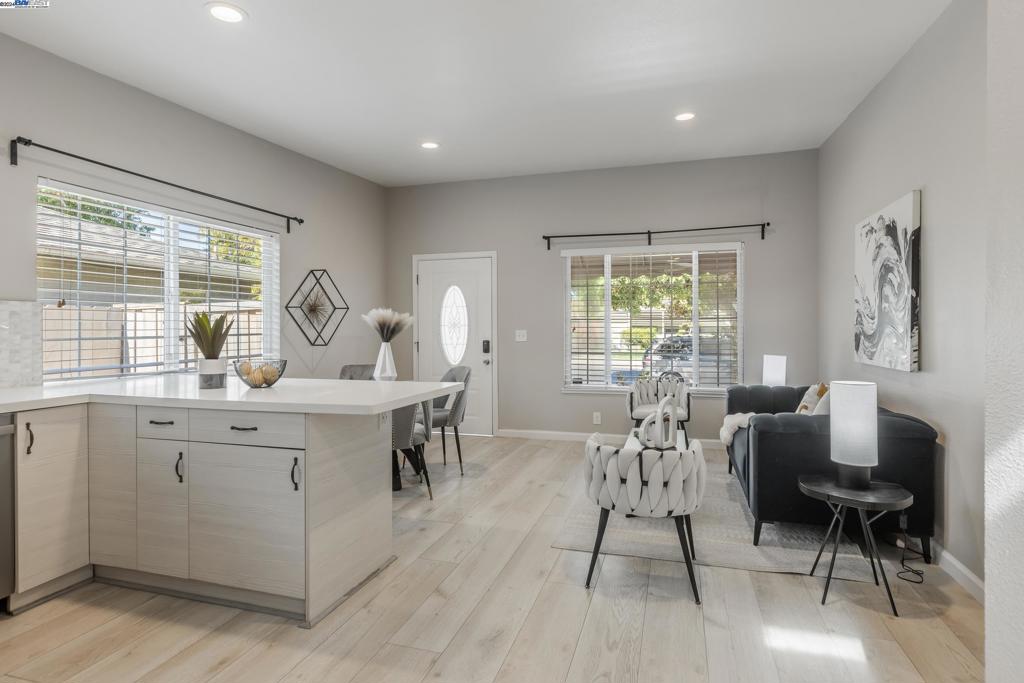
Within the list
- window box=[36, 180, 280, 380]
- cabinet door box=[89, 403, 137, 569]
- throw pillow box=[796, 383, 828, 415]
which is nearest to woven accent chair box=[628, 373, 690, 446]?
throw pillow box=[796, 383, 828, 415]

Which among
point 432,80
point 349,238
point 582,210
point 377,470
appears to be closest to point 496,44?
point 432,80

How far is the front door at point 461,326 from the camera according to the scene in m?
6.16

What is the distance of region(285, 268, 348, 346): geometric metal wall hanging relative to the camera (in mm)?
5098

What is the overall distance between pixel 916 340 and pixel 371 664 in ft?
10.2

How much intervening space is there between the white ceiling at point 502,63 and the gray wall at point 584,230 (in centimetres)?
59

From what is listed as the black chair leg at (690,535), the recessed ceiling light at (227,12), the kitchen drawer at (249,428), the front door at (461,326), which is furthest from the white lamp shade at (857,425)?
the front door at (461,326)

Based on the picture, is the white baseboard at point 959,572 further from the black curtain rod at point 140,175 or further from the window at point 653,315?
the black curtain rod at point 140,175

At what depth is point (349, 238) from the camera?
582 centimetres

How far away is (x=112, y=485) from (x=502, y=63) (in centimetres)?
303

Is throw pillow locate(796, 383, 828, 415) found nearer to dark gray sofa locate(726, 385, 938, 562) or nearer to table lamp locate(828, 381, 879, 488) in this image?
dark gray sofa locate(726, 385, 938, 562)

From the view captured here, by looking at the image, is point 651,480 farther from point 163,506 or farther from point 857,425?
point 163,506

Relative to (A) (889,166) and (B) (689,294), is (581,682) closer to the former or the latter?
(A) (889,166)

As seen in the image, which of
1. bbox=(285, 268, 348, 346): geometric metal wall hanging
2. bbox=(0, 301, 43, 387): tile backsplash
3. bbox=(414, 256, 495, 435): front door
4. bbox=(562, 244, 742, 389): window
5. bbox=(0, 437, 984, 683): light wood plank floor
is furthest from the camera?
bbox=(414, 256, 495, 435): front door

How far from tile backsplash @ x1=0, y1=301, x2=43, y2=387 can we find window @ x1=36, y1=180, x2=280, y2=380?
0.09m
